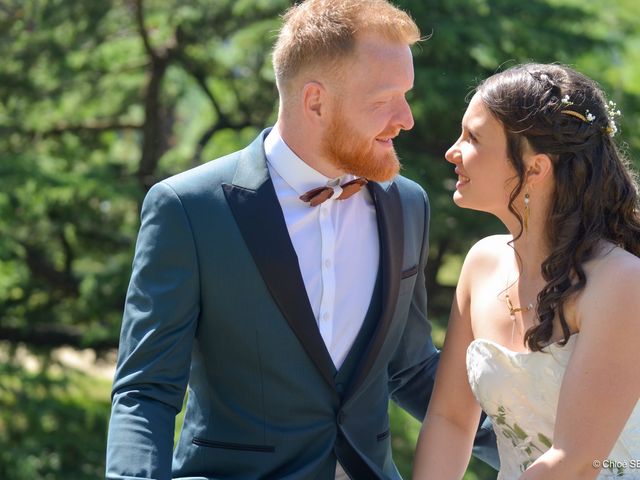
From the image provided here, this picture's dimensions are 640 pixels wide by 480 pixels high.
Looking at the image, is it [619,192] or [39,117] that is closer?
[619,192]

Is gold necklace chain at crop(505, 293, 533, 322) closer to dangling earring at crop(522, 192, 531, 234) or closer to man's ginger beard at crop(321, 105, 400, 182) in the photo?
dangling earring at crop(522, 192, 531, 234)

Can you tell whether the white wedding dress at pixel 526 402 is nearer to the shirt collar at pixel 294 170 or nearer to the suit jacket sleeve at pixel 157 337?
the shirt collar at pixel 294 170

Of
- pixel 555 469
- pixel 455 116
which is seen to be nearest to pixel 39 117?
pixel 455 116

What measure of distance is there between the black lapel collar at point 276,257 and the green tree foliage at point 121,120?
3369 mm

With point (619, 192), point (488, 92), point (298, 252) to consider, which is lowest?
point (298, 252)

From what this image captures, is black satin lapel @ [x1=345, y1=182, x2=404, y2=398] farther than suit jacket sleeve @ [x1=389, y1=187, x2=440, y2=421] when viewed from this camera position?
No

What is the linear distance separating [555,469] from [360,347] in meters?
0.57

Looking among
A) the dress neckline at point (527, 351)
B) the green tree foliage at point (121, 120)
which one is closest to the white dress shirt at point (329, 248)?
the dress neckline at point (527, 351)

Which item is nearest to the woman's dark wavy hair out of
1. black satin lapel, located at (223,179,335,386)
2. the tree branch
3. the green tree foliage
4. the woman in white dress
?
the woman in white dress

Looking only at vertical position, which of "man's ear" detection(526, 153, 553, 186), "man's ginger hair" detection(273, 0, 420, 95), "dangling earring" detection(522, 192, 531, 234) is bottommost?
"dangling earring" detection(522, 192, 531, 234)

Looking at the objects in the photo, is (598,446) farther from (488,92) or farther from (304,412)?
(488,92)

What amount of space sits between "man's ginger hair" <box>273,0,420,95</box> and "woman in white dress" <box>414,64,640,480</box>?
306mm

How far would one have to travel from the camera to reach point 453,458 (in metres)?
2.84

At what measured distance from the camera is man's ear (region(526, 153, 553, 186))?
262 centimetres
